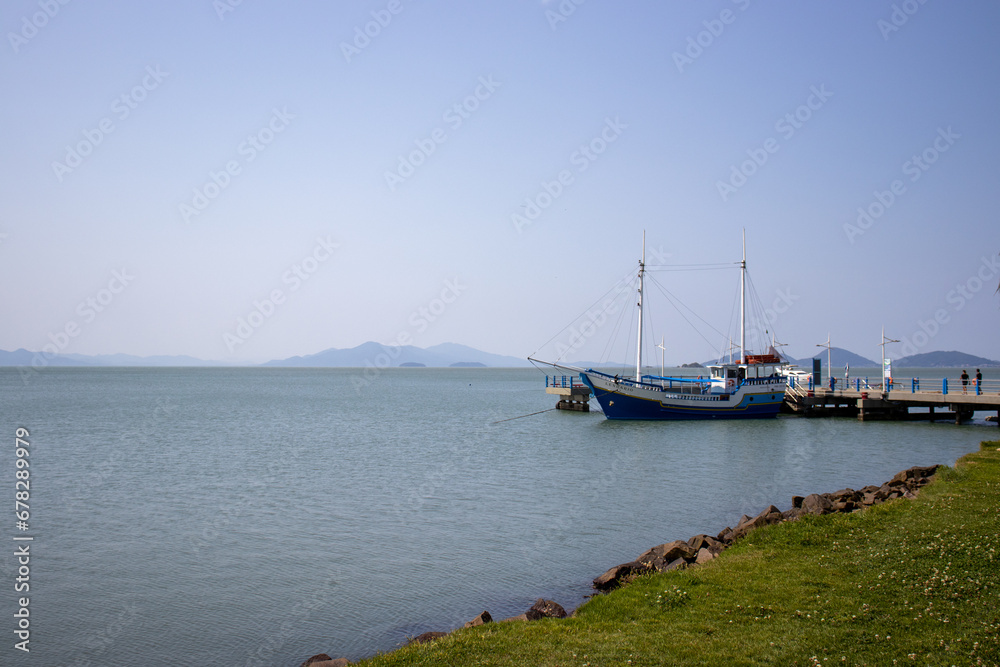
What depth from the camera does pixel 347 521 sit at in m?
20.2

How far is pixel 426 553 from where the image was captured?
653 inches

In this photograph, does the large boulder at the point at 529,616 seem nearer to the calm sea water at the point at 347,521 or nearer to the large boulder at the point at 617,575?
the calm sea water at the point at 347,521

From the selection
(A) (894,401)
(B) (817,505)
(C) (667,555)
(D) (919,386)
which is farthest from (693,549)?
(D) (919,386)

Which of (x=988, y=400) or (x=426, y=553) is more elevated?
(x=988, y=400)

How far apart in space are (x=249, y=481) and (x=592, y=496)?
14197 millimetres

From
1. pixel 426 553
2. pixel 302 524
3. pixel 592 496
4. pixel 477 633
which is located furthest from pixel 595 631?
pixel 592 496

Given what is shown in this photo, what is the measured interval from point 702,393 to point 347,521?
38.4 meters

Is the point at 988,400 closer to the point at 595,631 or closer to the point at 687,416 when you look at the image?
the point at 687,416

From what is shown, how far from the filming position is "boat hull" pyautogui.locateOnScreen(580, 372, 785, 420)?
51406 millimetres

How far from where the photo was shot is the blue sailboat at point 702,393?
51.5 m

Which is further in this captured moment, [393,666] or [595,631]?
[595,631]

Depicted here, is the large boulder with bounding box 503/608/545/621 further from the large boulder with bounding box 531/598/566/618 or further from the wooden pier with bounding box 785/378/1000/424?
the wooden pier with bounding box 785/378/1000/424

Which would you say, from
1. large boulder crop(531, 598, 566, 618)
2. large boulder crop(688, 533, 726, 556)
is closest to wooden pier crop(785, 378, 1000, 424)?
large boulder crop(688, 533, 726, 556)

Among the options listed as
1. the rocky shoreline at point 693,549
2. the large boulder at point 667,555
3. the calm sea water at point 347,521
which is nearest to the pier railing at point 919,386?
the calm sea water at point 347,521
